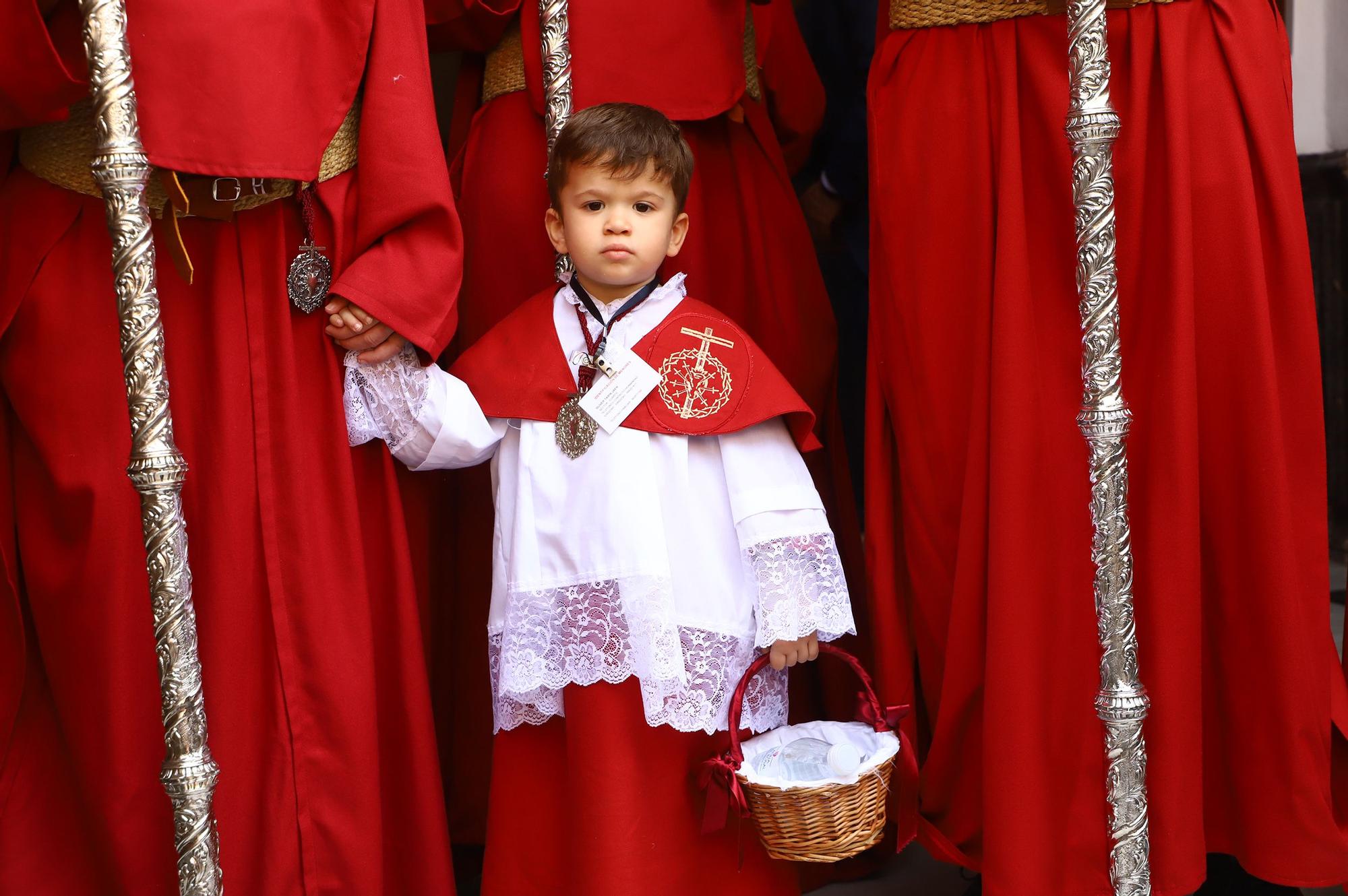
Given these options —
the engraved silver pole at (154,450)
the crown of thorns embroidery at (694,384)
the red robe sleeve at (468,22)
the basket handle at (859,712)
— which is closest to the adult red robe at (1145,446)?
the basket handle at (859,712)

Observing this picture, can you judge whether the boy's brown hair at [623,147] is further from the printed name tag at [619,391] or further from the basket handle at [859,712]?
the basket handle at [859,712]

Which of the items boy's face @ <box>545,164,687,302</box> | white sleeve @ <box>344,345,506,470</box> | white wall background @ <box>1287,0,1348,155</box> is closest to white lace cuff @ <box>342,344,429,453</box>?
white sleeve @ <box>344,345,506,470</box>

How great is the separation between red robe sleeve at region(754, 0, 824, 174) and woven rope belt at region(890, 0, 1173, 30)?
557 mm

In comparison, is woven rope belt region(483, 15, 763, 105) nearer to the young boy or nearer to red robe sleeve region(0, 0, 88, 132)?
the young boy

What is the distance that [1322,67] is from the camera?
3.66 m

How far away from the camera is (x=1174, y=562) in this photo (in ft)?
7.48

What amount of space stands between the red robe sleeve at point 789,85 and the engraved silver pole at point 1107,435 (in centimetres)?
100

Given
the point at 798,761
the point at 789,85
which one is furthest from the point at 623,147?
the point at 798,761

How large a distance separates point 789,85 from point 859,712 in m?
1.45

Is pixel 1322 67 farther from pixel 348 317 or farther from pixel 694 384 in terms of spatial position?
pixel 348 317

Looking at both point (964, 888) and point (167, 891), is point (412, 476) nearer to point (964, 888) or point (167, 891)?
point (167, 891)

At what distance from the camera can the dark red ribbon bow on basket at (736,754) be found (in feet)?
7.61

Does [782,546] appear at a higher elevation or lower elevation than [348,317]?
lower

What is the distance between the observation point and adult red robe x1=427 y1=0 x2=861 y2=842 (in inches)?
107
